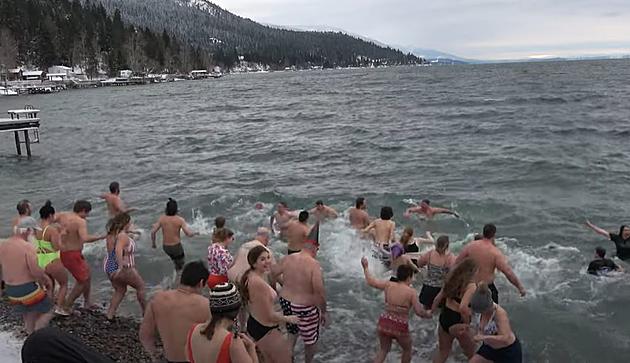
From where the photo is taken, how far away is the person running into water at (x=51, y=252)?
27.6 feet

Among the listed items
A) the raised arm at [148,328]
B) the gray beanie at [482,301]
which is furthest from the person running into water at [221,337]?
the gray beanie at [482,301]

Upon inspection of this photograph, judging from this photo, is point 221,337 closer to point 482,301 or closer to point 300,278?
point 300,278

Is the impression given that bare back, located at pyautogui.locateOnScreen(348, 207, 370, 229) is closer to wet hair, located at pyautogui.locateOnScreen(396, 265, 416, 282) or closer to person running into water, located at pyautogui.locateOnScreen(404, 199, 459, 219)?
person running into water, located at pyautogui.locateOnScreen(404, 199, 459, 219)

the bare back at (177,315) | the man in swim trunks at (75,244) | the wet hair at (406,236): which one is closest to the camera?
the bare back at (177,315)

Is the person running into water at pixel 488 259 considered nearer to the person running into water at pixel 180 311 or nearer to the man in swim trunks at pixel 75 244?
the person running into water at pixel 180 311

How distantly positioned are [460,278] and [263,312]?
2.45m

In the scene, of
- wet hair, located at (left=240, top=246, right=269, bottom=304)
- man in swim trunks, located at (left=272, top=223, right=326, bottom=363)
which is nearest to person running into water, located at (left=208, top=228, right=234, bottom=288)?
man in swim trunks, located at (left=272, top=223, right=326, bottom=363)

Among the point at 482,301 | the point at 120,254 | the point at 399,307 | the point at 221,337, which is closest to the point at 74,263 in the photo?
the point at 120,254

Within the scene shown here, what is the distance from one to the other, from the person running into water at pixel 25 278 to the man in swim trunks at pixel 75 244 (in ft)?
2.98

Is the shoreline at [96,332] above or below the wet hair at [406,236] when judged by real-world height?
below

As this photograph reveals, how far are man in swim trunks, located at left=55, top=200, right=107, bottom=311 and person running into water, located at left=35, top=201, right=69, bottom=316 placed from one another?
0.18 meters

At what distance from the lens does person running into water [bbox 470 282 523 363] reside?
543 cm

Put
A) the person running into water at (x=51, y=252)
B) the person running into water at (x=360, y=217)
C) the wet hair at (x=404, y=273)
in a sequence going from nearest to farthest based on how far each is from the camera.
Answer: the wet hair at (x=404, y=273), the person running into water at (x=51, y=252), the person running into water at (x=360, y=217)

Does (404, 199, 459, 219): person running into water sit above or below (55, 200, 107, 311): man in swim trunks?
below
